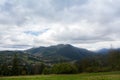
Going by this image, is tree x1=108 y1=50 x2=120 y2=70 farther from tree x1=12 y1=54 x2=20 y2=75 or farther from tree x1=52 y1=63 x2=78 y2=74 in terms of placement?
tree x1=12 y1=54 x2=20 y2=75

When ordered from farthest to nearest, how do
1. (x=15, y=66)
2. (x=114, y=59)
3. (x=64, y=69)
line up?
(x=114, y=59) < (x=15, y=66) < (x=64, y=69)

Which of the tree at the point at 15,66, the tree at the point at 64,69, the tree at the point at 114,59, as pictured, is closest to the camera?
the tree at the point at 64,69

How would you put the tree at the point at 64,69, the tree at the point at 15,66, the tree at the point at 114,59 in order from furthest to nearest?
the tree at the point at 15,66, the tree at the point at 114,59, the tree at the point at 64,69

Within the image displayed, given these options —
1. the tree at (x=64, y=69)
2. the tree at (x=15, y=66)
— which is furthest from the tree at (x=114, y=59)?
the tree at (x=15, y=66)

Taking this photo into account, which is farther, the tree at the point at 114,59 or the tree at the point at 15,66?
the tree at the point at 15,66

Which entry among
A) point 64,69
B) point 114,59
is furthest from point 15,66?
point 114,59

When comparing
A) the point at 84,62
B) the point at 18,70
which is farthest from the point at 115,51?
the point at 18,70

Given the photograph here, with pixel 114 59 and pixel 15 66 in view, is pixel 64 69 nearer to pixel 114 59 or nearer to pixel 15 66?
pixel 15 66

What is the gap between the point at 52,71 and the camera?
3558 inches

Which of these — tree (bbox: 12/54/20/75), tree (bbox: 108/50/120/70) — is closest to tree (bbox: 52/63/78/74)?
tree (bbox: 12/54/20/75)

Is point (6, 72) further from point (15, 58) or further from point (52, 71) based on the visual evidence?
point (52, 71)

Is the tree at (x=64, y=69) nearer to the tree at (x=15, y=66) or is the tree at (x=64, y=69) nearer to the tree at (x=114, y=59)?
the tree at (x=15, y=66)

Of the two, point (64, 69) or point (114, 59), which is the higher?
point (114, 59)

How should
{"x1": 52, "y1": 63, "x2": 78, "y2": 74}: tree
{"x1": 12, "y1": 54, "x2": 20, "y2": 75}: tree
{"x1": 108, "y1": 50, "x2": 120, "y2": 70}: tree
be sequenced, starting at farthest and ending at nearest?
{"x1": 12, "y1": 54, "x2": 20, "y2": 75}: tree, {"x1": 108, "y1": 50, "x2": 120, "y2": 70}: tree, {"x1": 52, "y1": 63, "x2": 78, "y2": 74}: tree
